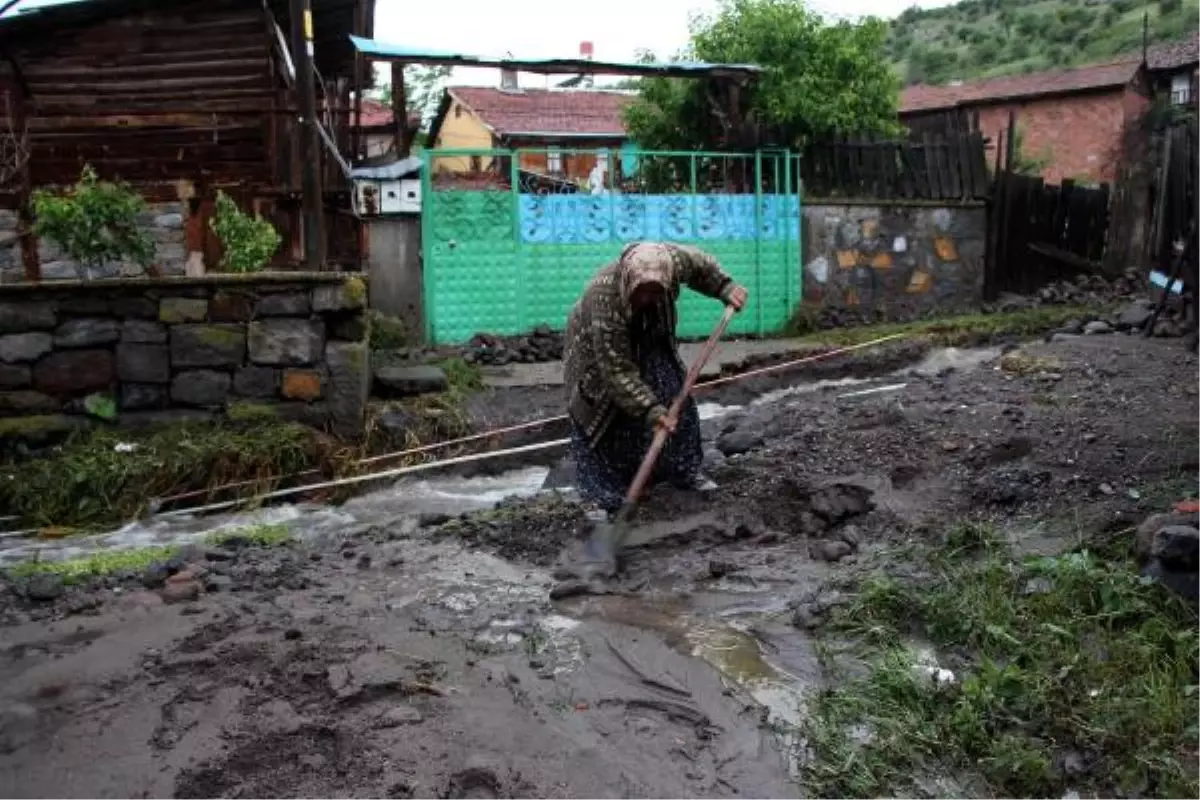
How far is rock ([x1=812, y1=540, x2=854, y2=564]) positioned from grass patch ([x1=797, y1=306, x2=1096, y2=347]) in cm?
670

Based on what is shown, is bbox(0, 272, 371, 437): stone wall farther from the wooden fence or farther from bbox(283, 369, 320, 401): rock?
the wooden fence

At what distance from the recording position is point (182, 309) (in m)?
7.48

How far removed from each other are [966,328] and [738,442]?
18.8ft

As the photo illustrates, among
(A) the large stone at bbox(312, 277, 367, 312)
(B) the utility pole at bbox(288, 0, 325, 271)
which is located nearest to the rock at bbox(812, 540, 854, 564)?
(A) the large stone at bbox(312, 277, 367, 312)

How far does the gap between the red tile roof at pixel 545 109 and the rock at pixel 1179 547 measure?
21274mm

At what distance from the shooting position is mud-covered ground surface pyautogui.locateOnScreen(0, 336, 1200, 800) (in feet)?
10.3

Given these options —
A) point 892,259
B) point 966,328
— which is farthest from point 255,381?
point 892,259

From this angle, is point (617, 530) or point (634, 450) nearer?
point (617, 530)

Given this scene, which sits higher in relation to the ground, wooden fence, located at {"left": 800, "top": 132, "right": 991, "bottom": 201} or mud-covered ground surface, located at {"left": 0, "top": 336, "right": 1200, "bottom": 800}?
wooden fence, located at {"left": 800, "top": 132, "right": 991, "bottom": 201}

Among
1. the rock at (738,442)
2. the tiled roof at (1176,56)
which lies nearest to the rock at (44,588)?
the rock at (738,442)

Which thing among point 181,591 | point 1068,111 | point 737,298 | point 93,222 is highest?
point 1068,111

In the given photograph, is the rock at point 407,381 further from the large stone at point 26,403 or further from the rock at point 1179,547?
the rock at point 1179,547

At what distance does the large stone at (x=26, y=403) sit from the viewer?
7.30 meters

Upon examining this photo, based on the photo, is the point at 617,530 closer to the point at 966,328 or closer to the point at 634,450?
the point at 634,450
